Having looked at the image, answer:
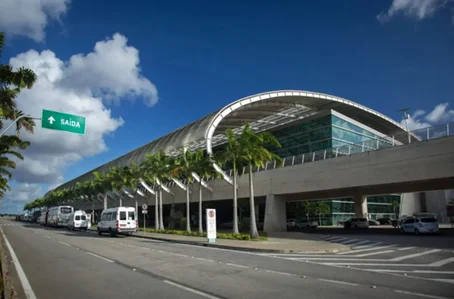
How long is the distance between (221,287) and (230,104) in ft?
122

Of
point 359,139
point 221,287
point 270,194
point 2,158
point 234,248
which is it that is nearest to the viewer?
point 221,287

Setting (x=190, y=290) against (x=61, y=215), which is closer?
(x=190, y=290)

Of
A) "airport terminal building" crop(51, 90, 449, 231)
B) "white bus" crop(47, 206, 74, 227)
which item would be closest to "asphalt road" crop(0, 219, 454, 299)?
"airport terminal building" crop(51, 90, 449, 231)

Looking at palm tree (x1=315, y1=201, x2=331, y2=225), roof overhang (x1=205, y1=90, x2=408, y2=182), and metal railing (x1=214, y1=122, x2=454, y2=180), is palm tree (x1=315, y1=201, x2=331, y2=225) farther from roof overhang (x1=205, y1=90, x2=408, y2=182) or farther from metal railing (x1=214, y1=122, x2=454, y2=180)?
metal railing (x1=214, y1=122, x2=454, y2=180)

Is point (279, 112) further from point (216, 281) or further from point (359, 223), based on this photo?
point (216, 281)

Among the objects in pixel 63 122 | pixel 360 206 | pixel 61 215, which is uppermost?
pixel 63 122

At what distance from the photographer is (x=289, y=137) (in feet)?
191

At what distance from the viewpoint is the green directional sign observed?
17.9 meters

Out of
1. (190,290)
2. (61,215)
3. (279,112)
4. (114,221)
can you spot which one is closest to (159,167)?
(114,221)

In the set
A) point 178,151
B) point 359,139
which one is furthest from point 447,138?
point 178,151

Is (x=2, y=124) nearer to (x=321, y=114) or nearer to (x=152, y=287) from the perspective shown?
(x=152, y=287)

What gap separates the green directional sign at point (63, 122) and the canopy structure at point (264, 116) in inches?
936

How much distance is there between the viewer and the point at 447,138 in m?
25.1

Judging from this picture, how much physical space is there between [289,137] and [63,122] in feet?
143
